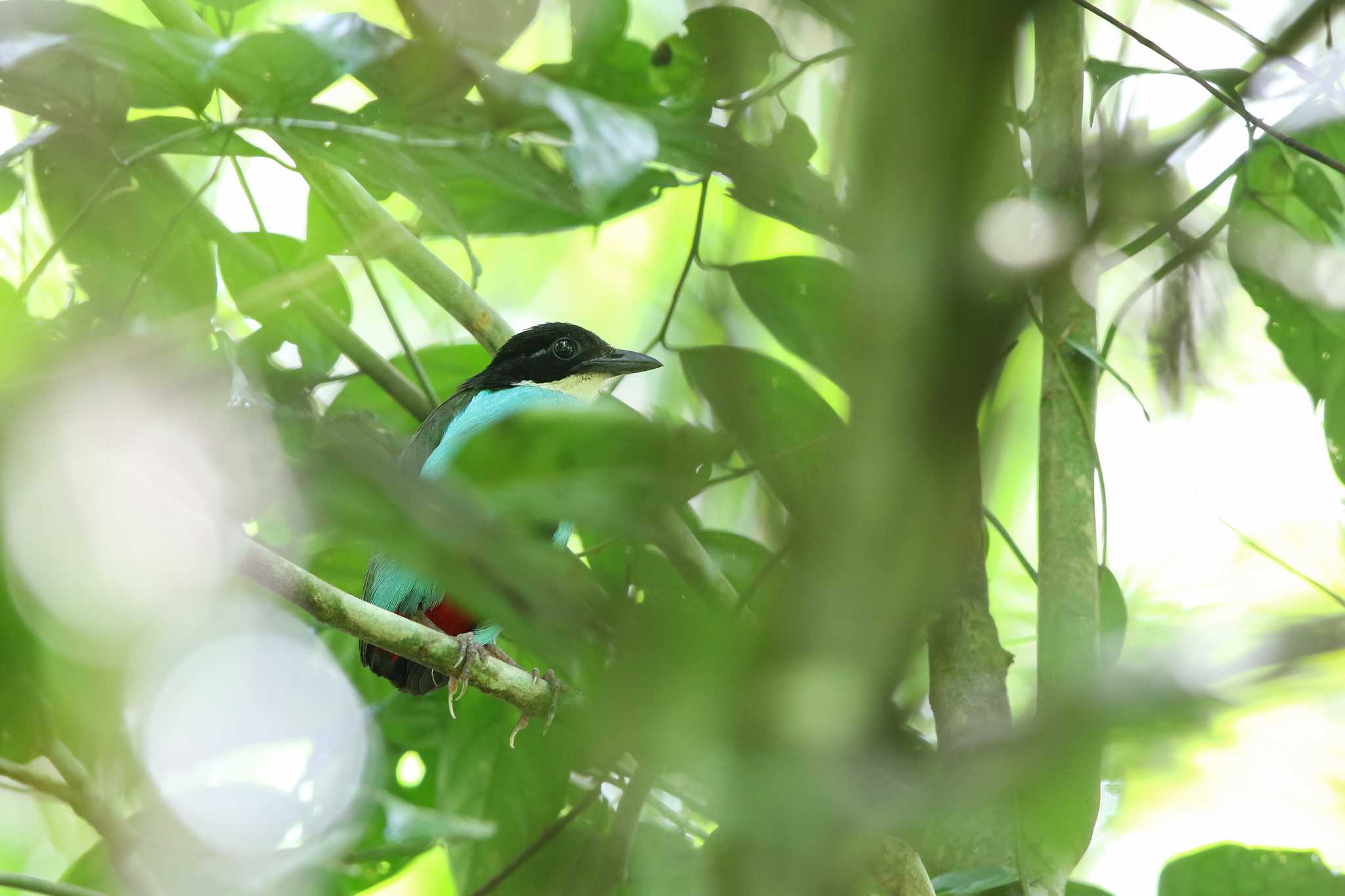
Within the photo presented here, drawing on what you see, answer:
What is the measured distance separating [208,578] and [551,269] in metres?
3.79

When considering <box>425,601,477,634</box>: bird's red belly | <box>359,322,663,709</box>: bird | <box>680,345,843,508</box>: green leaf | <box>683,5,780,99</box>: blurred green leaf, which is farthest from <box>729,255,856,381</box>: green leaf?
<box>425,601,477,634</box>: bird's red belly

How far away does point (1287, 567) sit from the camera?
6.54ft

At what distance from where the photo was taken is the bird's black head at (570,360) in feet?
14.7

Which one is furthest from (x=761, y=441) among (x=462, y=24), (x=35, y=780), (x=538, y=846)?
(x=538, y=846)

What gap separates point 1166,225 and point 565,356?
3.47 metres

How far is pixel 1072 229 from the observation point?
0.49 metres

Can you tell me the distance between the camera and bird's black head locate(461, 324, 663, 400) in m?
4.48

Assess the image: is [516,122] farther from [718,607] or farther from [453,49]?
[718,607]

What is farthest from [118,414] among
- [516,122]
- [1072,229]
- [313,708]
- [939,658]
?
[313,708]

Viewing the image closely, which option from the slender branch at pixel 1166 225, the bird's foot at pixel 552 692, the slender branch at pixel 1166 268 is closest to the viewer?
the slender branch at pixel 1166 225

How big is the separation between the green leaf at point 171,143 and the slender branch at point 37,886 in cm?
123

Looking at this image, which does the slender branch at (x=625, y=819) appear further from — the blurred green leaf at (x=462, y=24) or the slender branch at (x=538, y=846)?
the blurred green leaf at (x=462, y=24)

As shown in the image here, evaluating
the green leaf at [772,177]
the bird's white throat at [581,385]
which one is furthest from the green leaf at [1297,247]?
the bird's white throat at [581,385]

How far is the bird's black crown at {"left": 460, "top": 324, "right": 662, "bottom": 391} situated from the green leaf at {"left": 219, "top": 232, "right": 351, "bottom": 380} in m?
1.30
